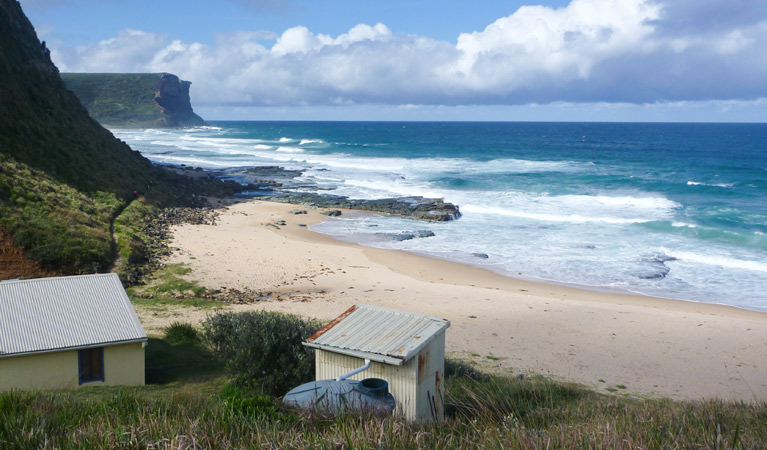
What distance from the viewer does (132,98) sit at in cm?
14150

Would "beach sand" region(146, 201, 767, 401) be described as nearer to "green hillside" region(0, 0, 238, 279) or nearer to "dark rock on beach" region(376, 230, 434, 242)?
"dark rock on beach" region(376, 230, 434, 242)

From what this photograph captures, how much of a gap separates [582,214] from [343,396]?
3142cm

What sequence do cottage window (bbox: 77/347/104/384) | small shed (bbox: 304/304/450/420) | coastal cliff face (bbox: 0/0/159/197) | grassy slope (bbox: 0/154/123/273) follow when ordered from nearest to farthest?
small shed (bbox: 304/304/450/420) → cottage window (bbox: 77/347/104/384) → grassy slope (bbox: 0/154/123/273) → coastal cliff face (bbox: 0/0/159/197)

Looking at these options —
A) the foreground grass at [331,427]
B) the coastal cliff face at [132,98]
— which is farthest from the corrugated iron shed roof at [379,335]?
the coastal cliff face at [132,98]

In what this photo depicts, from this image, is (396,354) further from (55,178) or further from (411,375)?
(55,178)

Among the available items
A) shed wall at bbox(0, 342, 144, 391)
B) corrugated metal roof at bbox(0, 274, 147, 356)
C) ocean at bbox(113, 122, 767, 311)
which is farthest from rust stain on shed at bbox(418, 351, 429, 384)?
ocean at bbox(113, 122, 767, 311)

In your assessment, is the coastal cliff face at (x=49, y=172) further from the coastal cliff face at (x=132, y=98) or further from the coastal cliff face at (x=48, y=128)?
the coastal cliff face at (x=132, y=98)

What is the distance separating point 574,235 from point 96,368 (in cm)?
2349

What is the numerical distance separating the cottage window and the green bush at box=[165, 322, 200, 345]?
3.11 meters

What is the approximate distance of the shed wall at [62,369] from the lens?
1023cm

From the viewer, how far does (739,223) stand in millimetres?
32719

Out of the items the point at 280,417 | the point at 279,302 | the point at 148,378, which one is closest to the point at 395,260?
the point at 279,302

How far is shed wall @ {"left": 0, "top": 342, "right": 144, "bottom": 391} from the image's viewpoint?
33.6 feet

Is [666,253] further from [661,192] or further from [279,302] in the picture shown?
[661,192]
